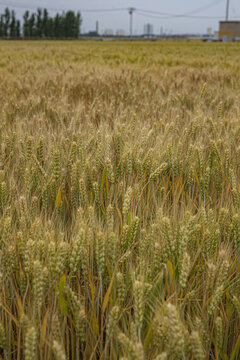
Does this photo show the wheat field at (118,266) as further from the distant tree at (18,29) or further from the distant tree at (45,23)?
the distant tree at (18,29)

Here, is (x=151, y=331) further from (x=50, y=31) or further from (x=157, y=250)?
(x=50, y=31)

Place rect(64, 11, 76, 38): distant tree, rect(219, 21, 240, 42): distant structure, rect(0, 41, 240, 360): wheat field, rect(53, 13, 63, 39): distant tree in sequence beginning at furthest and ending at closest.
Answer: rect(64, 11, 76, 38): distant tree < rect(53, 13, 63, 39): distant tree < rect(219, 21, 240, 42): distant structure < rect(0, 41, 240, 360): wheat field

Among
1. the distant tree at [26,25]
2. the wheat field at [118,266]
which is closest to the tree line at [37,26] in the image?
the distant tree at [26,25]

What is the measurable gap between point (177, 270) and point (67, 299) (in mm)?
270

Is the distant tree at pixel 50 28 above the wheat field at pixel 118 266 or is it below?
above

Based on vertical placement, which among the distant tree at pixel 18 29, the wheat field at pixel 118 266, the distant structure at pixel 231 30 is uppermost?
the distant tree at pixel 18 29

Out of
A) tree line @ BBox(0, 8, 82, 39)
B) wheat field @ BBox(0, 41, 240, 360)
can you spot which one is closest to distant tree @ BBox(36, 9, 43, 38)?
tree line @ BBox(0, 8, 82, 39)

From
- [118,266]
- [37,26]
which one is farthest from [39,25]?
[118,266]

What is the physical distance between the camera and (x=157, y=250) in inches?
30.5

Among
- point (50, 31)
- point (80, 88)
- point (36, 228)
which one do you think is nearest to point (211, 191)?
point (36, 228)

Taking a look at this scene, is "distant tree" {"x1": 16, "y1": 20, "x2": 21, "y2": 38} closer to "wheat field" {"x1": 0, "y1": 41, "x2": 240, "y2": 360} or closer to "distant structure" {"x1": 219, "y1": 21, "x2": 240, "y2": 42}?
"distant structure" {"x1": 219, "y1": 21, "x2": 240, "y2": 42}

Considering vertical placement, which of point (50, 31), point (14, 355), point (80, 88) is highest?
point (50, 31)

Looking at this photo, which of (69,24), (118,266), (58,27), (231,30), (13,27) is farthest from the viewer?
(69,24)

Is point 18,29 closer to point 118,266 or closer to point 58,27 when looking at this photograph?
point 58,27
